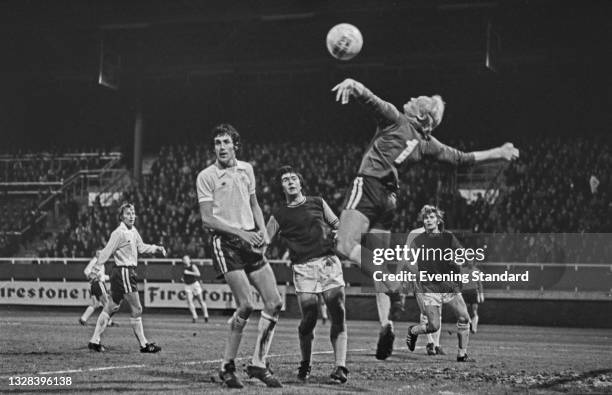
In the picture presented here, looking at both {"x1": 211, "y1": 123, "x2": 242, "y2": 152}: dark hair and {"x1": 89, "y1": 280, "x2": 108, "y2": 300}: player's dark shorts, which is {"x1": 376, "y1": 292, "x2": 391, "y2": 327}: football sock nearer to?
{"x1": 211, "y1": 123, "x2": 242, "y2": 152}: dark hair

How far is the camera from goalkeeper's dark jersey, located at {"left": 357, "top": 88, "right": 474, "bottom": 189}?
9977 millimetres

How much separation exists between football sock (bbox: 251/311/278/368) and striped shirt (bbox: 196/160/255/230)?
1076 millimetres

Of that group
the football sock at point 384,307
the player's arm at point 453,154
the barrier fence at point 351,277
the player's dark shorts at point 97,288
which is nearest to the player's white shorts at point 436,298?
the football sock at point 384,307

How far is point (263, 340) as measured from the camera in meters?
10.0

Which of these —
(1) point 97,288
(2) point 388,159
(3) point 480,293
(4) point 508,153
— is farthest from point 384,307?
(3) point 480,293

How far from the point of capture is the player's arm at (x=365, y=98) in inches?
358

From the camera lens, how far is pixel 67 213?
39.9 metres

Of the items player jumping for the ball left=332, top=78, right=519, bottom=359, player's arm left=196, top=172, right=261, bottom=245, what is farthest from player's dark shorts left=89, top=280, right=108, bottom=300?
player jumping for the ball left=332, top=78, right=519, bottom=359

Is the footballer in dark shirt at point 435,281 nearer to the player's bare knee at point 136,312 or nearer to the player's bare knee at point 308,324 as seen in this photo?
the player's bare knee at point 308,324

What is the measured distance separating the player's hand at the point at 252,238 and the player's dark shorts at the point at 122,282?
6.06 metres

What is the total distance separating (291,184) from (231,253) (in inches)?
56.0

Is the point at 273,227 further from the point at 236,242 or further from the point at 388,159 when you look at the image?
the point at 388,159

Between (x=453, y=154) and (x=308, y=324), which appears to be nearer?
(x=453, y=154)

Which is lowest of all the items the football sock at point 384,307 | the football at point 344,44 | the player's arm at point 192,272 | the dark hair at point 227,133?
the player's arm at point 192,272
